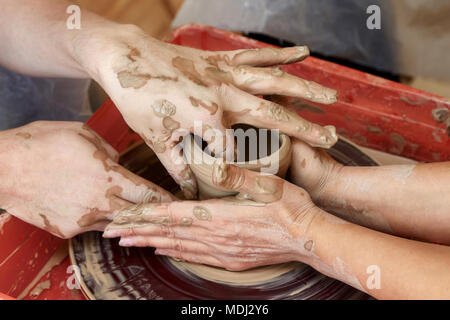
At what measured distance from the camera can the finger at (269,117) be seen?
1.25 meters

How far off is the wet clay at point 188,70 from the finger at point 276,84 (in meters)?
0.05

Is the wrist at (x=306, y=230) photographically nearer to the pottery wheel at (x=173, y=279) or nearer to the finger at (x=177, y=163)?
the pottery wheel at (x=173, y=279)

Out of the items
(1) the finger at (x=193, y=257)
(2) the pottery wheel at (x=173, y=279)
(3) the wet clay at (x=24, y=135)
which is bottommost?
(2) the pottery wheel at (x=173, y=279)

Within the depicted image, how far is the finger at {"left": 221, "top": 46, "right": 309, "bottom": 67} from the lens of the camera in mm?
1379

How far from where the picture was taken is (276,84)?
4.30 feet

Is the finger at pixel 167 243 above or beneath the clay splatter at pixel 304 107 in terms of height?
beneath

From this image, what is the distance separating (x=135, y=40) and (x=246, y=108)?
349mm

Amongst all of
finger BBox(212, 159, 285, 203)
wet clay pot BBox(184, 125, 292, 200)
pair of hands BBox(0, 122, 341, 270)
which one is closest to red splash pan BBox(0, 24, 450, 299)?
pair of hands BBox(0, 122, 341, 270)

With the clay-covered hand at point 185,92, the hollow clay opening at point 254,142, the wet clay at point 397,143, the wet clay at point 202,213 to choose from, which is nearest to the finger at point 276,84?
the clay-covered hand at point 185,92

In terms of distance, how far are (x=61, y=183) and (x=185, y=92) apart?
0.42m

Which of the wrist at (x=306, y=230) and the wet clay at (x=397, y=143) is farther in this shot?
the wet clay at (x=397, y=143)

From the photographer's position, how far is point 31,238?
1415mm

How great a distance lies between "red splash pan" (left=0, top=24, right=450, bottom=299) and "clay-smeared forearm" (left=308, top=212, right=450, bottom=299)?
705 millimetres
